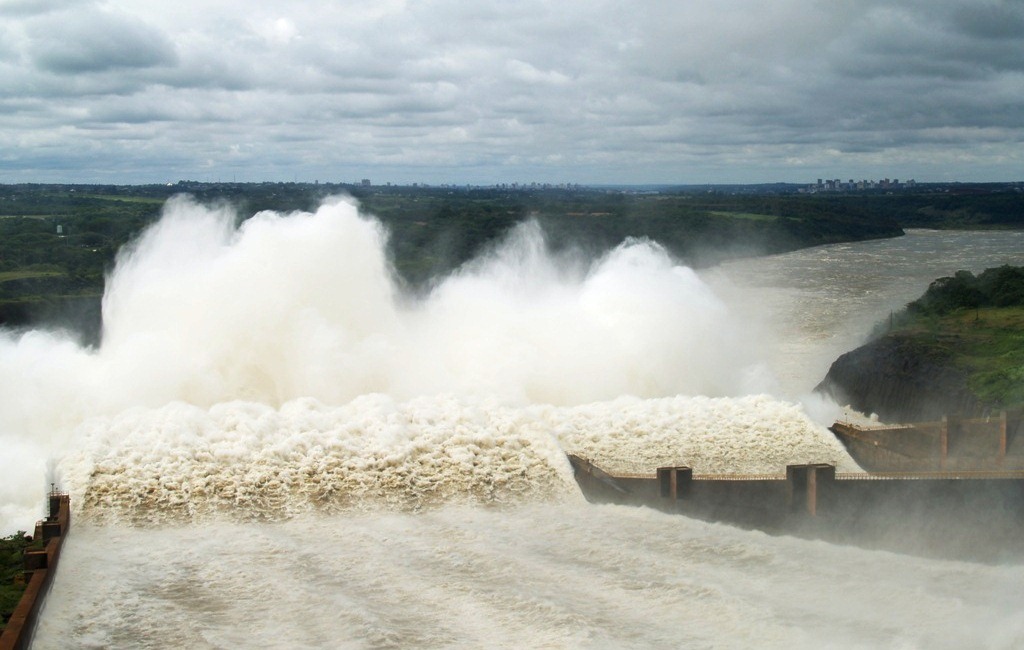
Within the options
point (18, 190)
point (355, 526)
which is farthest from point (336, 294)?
point (18, 190)

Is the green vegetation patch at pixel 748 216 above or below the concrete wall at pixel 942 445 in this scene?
above

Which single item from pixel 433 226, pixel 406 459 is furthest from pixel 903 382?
pixel 433 226

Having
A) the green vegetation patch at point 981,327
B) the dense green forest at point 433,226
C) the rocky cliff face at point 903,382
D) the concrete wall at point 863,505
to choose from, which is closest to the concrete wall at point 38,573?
the concrete wall at point 863,505

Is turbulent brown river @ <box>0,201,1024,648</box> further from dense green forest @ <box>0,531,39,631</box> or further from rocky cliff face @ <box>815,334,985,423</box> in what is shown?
rocky cliff face @ <box>815,334,985,423</box>

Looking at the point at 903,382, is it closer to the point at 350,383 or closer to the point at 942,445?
the point at 942,445

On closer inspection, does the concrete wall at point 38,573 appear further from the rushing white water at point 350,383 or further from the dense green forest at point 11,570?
the rushing white water at point 350,383
